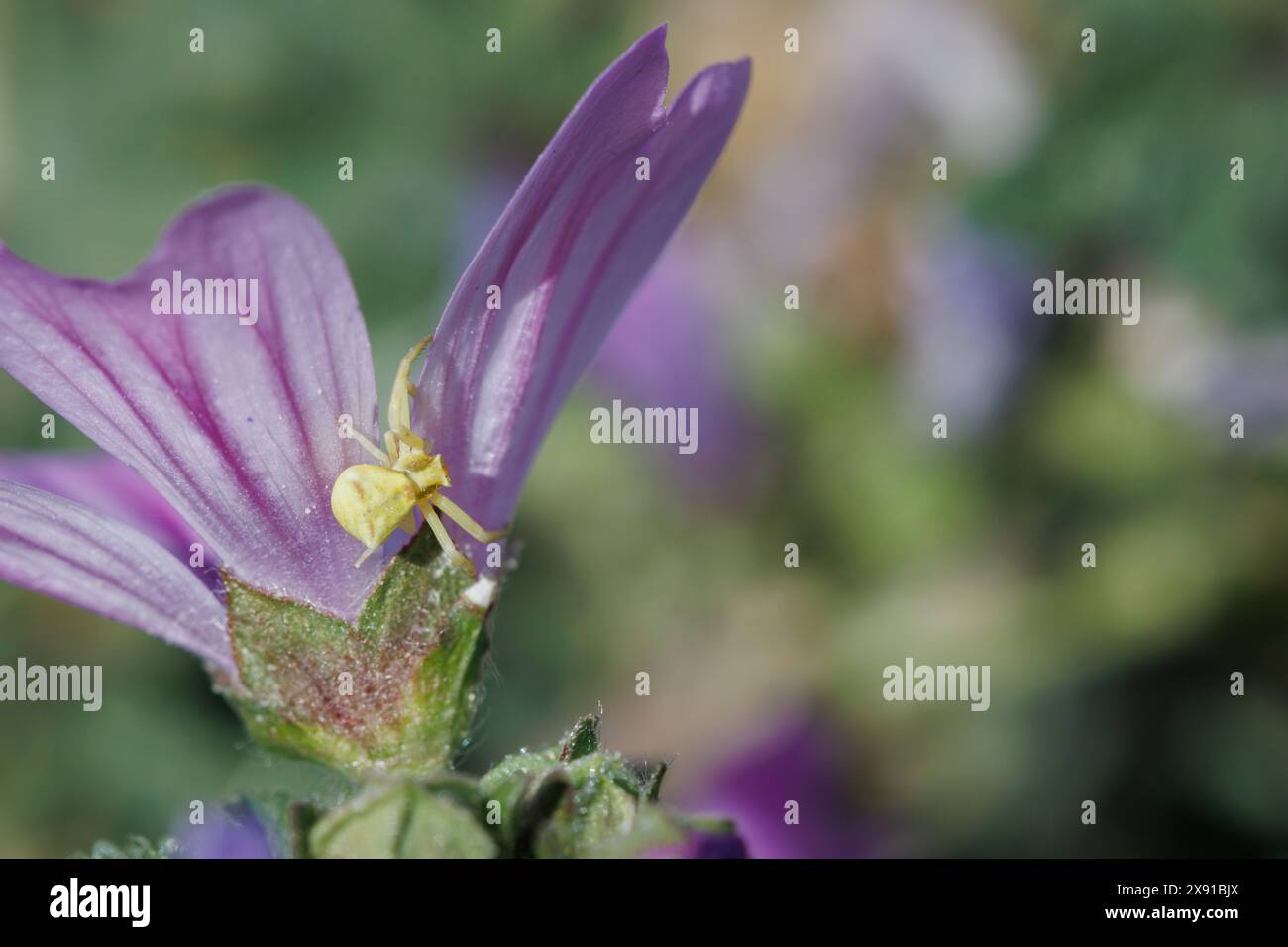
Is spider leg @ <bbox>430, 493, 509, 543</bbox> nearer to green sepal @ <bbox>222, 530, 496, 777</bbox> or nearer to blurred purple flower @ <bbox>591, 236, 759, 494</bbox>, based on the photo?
green sepal @ <bbox>222, 530, 496, 777</bbox>

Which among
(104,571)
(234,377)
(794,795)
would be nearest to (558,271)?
(234,377)

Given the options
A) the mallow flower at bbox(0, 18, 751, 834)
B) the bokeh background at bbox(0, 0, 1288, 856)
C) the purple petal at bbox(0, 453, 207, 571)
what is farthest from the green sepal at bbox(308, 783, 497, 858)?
the bokeh background at bbox(0, 0, 1288, 856)

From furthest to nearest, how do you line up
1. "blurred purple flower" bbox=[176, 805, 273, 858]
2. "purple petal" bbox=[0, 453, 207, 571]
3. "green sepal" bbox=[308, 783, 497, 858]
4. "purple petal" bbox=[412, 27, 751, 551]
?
"purple petal" bbox=[0, 453, 207, 571], "blurred purple flower" bbox=[176, 805, 273, 858], "purple petal" bbox=[412, 27, 751, 551], "green sepal" bbox=[308, 783, 497, 858]

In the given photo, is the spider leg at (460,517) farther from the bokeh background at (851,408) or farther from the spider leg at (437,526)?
the bokeh background at (851,408)
